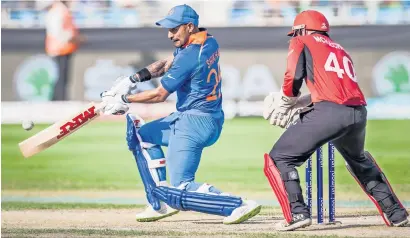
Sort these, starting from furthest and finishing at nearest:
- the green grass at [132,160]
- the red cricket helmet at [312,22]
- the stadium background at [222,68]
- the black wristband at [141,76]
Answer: the stadium background at [222,68] < the green grass at [132,160] < the black wristband at [141,76] < the red cricket helmet at [312,22]

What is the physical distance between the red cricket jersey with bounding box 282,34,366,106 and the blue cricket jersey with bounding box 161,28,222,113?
2.25ft

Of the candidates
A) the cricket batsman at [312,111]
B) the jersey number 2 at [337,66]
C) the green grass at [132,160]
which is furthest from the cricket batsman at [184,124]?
the green grass at [132,160]

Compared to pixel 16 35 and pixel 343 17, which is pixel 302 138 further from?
pixel 16 35

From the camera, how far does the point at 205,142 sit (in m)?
6.67

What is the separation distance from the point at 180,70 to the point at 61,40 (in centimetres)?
1004

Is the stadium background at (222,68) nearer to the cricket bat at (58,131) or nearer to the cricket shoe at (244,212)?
the cricket bat at (58,131)

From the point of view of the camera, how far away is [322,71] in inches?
240

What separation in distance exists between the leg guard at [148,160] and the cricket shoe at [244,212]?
27.1 inches

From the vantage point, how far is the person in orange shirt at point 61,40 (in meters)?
16.1

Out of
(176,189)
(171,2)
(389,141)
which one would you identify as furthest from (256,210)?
(171,2)

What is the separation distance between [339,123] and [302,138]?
252 mm

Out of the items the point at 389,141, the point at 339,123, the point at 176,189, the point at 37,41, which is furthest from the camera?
the point at 37,41

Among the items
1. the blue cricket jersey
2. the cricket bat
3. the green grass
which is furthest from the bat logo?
the green grass

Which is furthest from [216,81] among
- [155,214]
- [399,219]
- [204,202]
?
[399,219]
